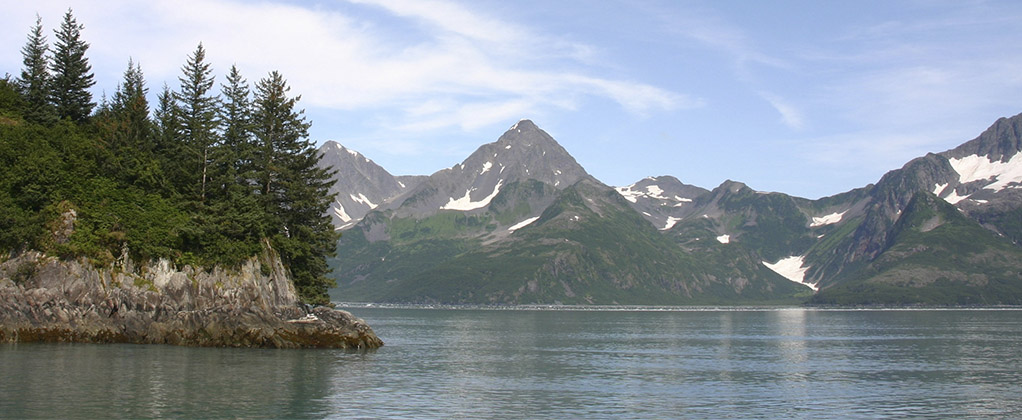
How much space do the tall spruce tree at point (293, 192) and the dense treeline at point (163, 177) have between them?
0.16 meters

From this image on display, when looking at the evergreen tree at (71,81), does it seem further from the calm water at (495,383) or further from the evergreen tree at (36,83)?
the calm water at (495,383)

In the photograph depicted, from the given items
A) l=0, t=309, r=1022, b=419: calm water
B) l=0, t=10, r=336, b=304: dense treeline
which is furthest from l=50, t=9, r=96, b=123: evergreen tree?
l=0, t=309, r=1022, b=419: calm water

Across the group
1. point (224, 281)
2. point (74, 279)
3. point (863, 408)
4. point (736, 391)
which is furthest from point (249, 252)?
point (863, 408)

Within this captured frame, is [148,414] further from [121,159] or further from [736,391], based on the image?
[121,159]

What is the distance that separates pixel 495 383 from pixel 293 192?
45266mm

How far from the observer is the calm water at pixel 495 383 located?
2125 inches

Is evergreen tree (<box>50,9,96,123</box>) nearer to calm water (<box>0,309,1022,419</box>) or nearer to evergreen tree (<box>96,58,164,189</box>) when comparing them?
evergreen tree (<box>96,58,164,189</box>)

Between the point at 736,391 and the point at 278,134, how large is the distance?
227ft

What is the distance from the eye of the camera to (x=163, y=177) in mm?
104312

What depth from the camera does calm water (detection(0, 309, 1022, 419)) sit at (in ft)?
177

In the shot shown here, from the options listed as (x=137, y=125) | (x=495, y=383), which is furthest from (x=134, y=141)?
(x=495, y=383)

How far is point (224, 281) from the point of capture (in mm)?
94375

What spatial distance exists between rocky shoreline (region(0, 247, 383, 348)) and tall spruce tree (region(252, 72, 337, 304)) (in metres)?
5.66

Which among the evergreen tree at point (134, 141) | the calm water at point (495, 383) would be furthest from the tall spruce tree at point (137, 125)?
the calm water at point (495, 383)
